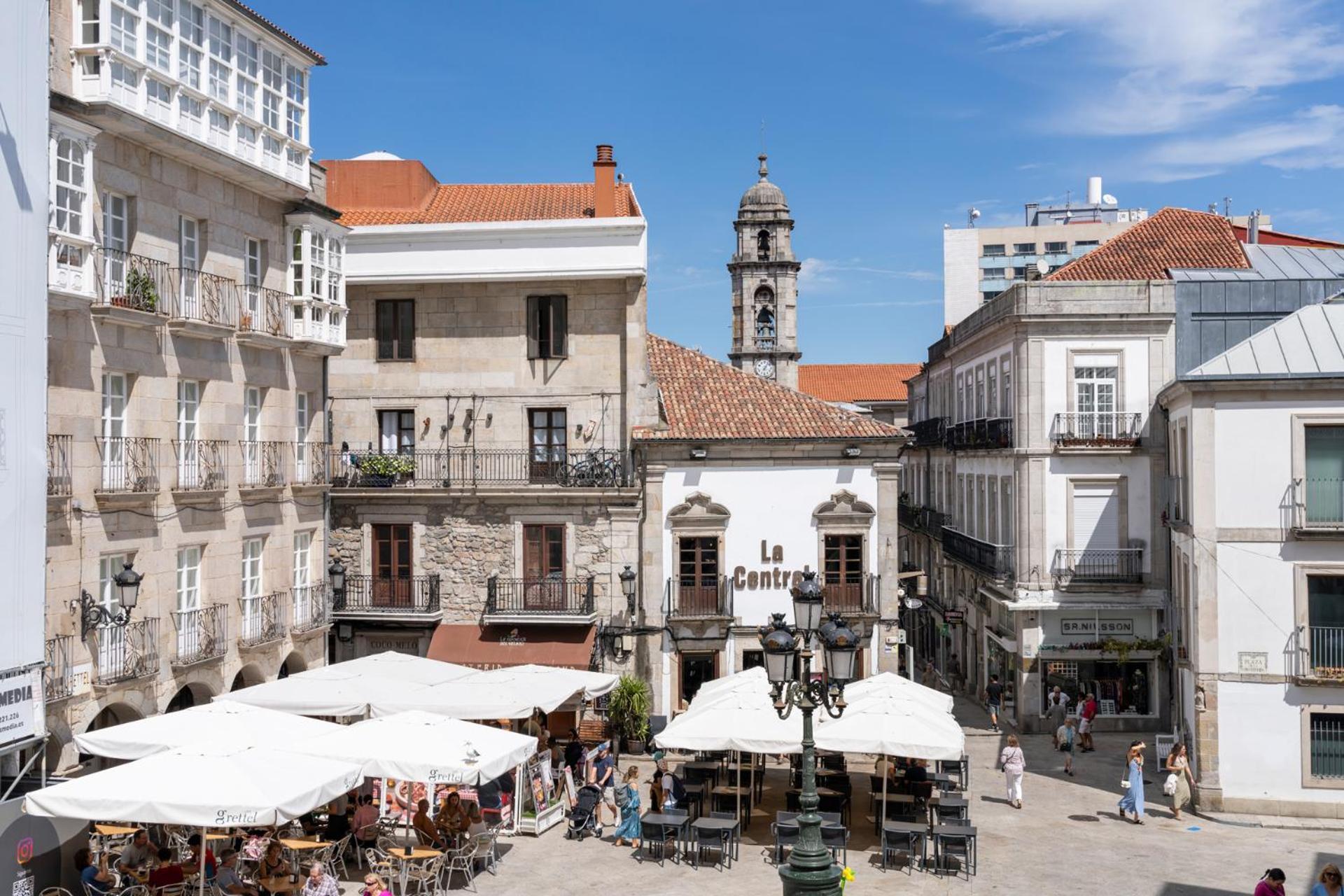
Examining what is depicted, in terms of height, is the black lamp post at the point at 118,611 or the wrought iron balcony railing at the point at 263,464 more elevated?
the wrought iron balcony railing at the point at 263,464

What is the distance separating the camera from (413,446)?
29.5 metres

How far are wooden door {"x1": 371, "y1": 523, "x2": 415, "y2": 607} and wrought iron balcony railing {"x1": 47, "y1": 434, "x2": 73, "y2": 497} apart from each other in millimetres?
10533

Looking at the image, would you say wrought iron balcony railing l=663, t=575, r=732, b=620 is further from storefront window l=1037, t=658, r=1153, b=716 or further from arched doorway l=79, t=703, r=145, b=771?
arched doorway l=79, t=703, r=145, b=771

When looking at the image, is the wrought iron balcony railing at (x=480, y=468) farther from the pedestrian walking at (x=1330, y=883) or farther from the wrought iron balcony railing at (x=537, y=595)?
the pedestrian walking at (x=1330, y=883)


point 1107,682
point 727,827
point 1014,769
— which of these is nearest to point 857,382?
point 1107,682

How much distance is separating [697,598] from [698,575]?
1.68 ft

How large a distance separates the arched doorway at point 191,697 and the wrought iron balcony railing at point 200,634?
2.44 feet

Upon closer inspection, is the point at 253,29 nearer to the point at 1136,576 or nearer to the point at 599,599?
the point at 599,599

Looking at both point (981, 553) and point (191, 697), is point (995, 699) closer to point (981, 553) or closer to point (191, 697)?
point (981, 553)

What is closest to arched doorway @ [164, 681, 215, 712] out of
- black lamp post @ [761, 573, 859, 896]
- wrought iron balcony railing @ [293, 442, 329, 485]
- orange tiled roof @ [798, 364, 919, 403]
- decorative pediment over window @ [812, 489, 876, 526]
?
wrought iron balcony railing @ [293, 442, 329, 485]

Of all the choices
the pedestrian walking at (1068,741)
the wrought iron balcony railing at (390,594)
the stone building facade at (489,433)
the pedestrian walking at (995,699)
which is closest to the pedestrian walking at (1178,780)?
the pedestrian walking at (1068,741)

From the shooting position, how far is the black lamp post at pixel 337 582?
27.1 m

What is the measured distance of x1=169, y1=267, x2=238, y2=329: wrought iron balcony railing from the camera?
21391mm

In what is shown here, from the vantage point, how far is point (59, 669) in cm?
1800
